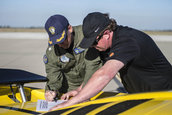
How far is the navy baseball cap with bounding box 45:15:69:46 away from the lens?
2395 mm

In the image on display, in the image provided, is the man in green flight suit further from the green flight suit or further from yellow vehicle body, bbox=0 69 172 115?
yellow vehicle body, bbox=0 69 172 115

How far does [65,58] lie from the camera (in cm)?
273

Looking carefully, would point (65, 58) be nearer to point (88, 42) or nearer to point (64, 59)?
point (64, 59)

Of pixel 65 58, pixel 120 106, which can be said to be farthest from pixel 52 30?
pixel 120 106

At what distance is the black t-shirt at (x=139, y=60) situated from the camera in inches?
66.7

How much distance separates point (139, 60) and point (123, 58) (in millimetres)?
176

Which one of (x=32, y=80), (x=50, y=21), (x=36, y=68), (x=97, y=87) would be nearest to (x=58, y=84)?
(x=32, y=80)

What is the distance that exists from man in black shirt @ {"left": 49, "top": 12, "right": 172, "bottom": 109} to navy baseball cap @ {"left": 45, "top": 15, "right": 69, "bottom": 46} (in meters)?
0.62

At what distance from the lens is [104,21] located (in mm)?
1775

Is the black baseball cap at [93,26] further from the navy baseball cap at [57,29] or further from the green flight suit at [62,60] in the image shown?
the green flight suit at [62,60]

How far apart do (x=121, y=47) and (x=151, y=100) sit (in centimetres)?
49

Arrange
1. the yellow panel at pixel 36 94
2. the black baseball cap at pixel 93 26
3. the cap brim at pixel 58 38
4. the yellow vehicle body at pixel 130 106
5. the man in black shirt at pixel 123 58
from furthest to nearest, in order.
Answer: the yellow panel at pixel 36 94 < the cap brim at pixel 58 38 < the black baseball cap at pixel 93 26 < the man in black shirt at pixel 123 58 < the yellow vehicle body at pixel 130 106

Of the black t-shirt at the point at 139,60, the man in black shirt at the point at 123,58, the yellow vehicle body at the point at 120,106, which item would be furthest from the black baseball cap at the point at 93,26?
the yellow vehicle body at the point at 120,106

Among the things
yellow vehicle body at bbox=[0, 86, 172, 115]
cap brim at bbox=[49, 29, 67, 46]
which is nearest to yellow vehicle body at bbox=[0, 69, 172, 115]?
yellow vehicle body at bbox=[0, 86, 172, 115]
